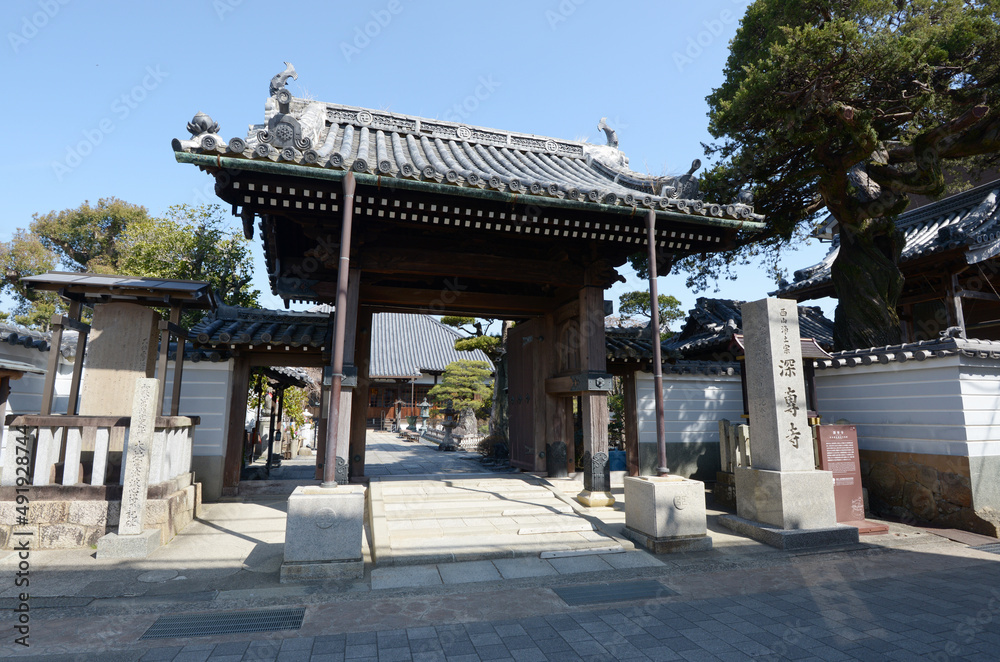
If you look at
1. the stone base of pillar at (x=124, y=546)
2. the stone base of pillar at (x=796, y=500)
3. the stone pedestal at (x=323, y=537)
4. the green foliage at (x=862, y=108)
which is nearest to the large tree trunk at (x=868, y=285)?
the green foliage at (x=862, y=108)

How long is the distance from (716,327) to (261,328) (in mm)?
11350

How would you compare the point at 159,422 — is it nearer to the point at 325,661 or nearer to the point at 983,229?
the point at 325,661

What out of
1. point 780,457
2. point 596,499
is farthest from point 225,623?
point 780,457

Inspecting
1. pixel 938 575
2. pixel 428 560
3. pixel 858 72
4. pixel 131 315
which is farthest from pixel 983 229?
pixel 131 315

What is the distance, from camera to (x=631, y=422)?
33.0 feet

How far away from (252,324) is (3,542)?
4.45m

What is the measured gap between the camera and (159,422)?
6.34m

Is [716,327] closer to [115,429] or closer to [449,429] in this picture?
[449,429]

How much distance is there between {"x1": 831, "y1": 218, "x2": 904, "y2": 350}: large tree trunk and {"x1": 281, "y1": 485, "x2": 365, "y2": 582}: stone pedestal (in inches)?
404

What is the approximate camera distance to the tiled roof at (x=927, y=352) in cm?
708

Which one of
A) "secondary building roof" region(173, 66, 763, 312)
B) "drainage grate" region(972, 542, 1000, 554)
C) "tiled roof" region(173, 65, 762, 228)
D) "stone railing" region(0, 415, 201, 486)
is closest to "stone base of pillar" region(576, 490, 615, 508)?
"secondary building roof" region(173, 66, 763, 312)

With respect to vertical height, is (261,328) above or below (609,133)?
below

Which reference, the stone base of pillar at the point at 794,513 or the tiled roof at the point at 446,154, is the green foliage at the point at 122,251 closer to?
the tiled roof at the point at 446,154

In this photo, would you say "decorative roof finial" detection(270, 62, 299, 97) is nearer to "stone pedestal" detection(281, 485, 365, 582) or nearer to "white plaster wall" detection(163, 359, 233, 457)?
"white plaster wall" detection(163, 359, 233, 457)
